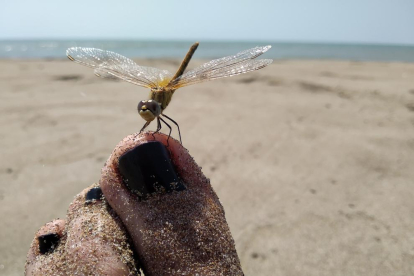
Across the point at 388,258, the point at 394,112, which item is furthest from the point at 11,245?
the point at 394,112

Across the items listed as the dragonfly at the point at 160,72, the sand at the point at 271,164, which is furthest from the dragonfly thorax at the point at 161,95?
the sand at the point at 271,164

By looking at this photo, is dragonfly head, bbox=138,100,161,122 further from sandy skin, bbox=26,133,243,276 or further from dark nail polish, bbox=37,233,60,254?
dark nail polish, bbox=37,233,60,254

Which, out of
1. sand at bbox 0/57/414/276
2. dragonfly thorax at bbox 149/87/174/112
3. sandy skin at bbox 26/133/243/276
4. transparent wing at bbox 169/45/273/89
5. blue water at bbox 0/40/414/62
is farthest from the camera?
blue water at bbox 0/40/414/62

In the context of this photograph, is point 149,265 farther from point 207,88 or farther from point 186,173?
point 207,88

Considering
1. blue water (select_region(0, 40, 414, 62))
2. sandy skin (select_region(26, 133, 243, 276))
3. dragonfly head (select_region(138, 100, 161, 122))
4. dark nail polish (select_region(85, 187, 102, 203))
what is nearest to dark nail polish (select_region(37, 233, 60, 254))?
sandy skin (select_region(26, 133, 243, 276))

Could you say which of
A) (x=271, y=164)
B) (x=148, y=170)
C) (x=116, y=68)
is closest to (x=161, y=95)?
(x=116, y=68)

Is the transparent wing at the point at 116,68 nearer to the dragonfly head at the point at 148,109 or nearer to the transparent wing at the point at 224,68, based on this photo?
the transparent wing at the point at 224,68
